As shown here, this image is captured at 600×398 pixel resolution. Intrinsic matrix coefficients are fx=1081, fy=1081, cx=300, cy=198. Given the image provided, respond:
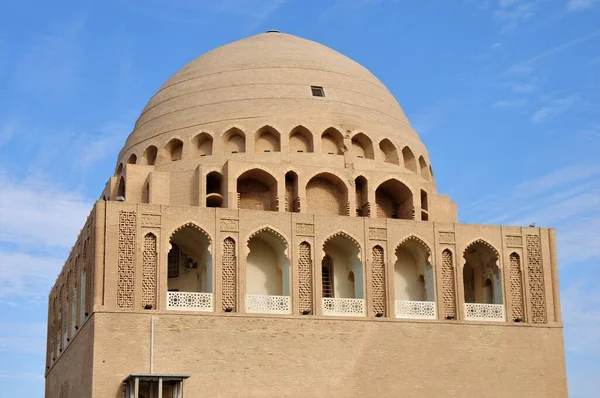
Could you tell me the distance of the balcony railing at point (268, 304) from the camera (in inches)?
802

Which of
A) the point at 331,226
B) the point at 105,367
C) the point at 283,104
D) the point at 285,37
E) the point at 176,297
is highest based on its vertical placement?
the point at 285,37

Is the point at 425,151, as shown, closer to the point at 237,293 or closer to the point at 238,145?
the point at 238,145

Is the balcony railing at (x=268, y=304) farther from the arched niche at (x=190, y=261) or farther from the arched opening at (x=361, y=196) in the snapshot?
the arched opening at (x=361, y=196)

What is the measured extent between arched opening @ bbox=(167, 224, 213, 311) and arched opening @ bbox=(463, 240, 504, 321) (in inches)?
→ 208

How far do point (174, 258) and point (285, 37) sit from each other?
751 cm

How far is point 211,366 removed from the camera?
19578 millimetres

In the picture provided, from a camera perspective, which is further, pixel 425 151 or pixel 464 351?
pixel 425 151

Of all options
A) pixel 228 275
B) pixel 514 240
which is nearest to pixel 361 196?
pixel 514 240

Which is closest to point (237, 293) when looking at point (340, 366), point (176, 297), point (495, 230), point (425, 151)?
point (176, 297)

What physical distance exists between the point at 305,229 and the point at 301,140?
3.38 m

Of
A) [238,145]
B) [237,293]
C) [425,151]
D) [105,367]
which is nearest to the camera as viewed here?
[105,367]

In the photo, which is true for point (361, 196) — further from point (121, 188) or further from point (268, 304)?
point (121, 188)

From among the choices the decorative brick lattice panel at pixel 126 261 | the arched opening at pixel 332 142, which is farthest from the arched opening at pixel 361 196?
the decorative brick lattice panel at pixel 126 261

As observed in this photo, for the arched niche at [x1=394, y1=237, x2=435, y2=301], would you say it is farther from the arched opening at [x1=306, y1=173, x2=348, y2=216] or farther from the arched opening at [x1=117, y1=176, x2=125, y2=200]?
the arched opening at [x1=117, y1=176, x2=125, y2=200]
